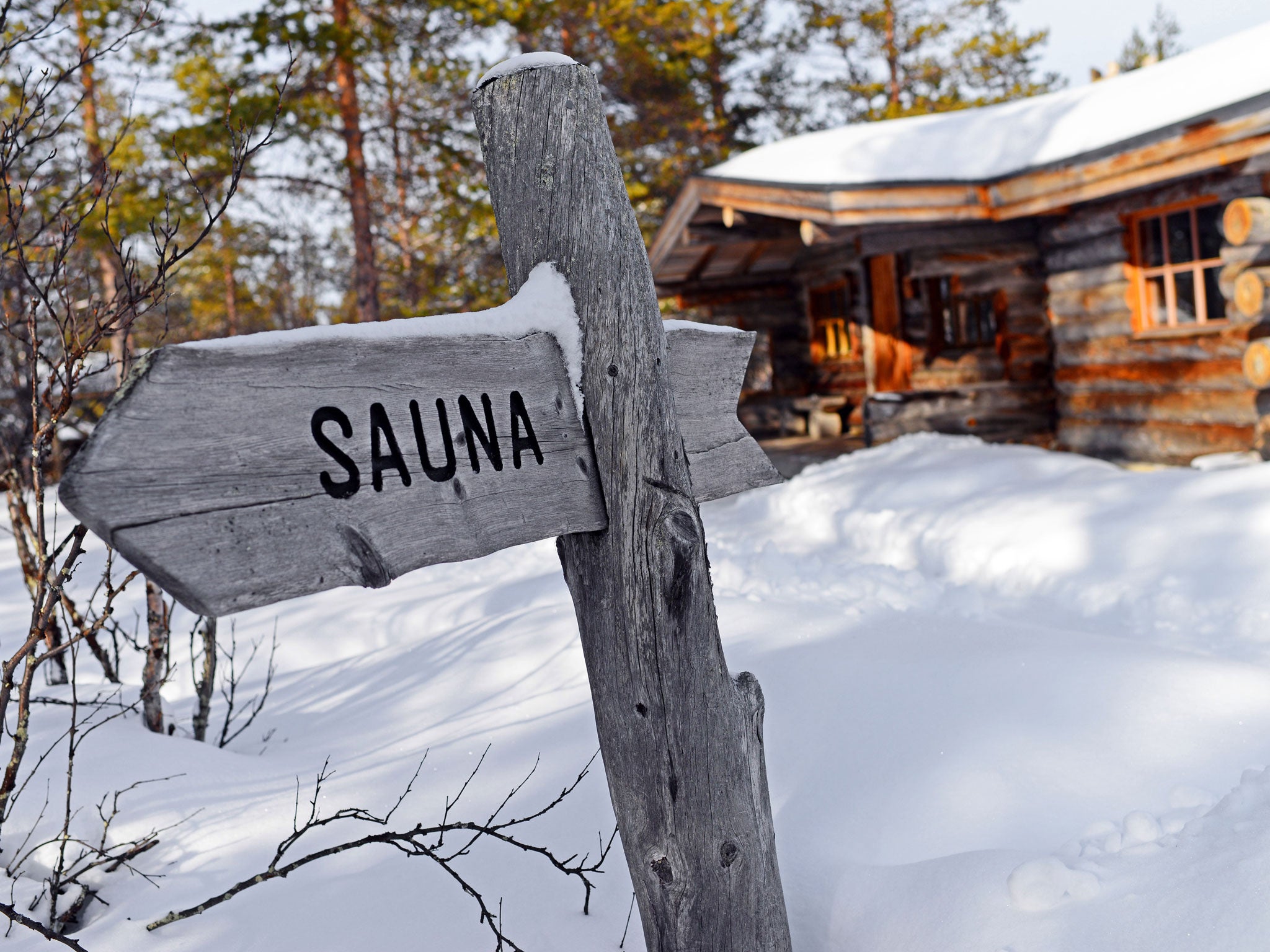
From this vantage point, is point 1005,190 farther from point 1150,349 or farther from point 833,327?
point 833,327

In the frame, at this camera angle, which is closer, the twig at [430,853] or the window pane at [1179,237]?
the twig at [430,853]

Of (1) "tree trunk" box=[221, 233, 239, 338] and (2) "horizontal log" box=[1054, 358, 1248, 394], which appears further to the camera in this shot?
(1) "tree trunk" box=[221, 233, 239, 338]

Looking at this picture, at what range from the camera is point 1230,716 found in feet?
10.1

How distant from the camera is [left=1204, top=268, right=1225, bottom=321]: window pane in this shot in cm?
862

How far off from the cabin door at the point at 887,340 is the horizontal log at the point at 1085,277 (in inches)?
63.3

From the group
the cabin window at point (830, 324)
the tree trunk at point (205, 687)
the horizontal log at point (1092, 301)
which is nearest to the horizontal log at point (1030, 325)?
the horizontal log at point (1092, 301)

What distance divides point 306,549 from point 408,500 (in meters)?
0.19

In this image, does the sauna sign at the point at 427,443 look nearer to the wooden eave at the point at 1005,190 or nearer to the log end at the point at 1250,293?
the wooden eave at the point at 1005,190

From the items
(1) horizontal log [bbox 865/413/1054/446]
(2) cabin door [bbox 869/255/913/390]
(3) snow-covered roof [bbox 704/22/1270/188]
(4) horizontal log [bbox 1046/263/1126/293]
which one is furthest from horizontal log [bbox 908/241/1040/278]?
(1) horizontal log [bbox 865/413/1054/446]

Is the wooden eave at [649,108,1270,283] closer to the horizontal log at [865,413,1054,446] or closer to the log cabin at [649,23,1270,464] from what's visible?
the log cabin at [649,23,1270,464]

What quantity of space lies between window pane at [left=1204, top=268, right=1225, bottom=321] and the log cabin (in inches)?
1.0

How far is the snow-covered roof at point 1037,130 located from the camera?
7820 millimetres

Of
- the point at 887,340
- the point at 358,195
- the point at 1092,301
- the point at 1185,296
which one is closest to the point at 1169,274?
the point at 1185,296

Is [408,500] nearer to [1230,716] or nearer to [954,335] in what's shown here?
[1230,716]
